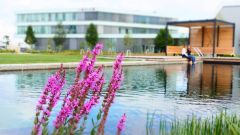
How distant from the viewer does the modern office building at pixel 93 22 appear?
82.5m

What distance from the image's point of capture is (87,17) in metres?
86.2

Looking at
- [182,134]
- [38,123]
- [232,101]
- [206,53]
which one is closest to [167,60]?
[206,53]

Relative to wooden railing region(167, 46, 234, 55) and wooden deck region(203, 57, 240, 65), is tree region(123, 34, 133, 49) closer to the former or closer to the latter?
wooden railing region(167, 46, 234, 55)

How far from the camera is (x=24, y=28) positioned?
315ft

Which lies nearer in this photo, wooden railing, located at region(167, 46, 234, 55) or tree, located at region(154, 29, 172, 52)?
wooden railing, located at region(167, 46, 234, 55)

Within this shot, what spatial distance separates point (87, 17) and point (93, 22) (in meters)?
1.98

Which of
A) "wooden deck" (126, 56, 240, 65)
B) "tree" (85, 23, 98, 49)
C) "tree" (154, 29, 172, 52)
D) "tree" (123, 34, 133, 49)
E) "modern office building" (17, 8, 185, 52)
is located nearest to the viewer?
"wooden deck" (126, 56, 240, 65)

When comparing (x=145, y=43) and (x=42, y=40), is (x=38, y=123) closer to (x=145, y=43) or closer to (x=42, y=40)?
(x=145, y=43)

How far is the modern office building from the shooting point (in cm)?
8250

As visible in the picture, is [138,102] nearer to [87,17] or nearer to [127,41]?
[127,41]

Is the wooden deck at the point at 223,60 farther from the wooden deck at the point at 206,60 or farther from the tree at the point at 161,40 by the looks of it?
the tree at the point at 161,40

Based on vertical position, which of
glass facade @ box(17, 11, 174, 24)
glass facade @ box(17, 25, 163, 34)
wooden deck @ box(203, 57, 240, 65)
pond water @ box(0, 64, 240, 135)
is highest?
glass facade @ box(17, 11, 174, 24)

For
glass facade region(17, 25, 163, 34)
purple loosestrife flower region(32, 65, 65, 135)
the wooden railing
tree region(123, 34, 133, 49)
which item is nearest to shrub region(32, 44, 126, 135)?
purple loosestrife flower region(32, 65, 65, 135)

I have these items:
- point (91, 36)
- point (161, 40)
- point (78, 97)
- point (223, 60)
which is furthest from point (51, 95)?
point (91, 36)
